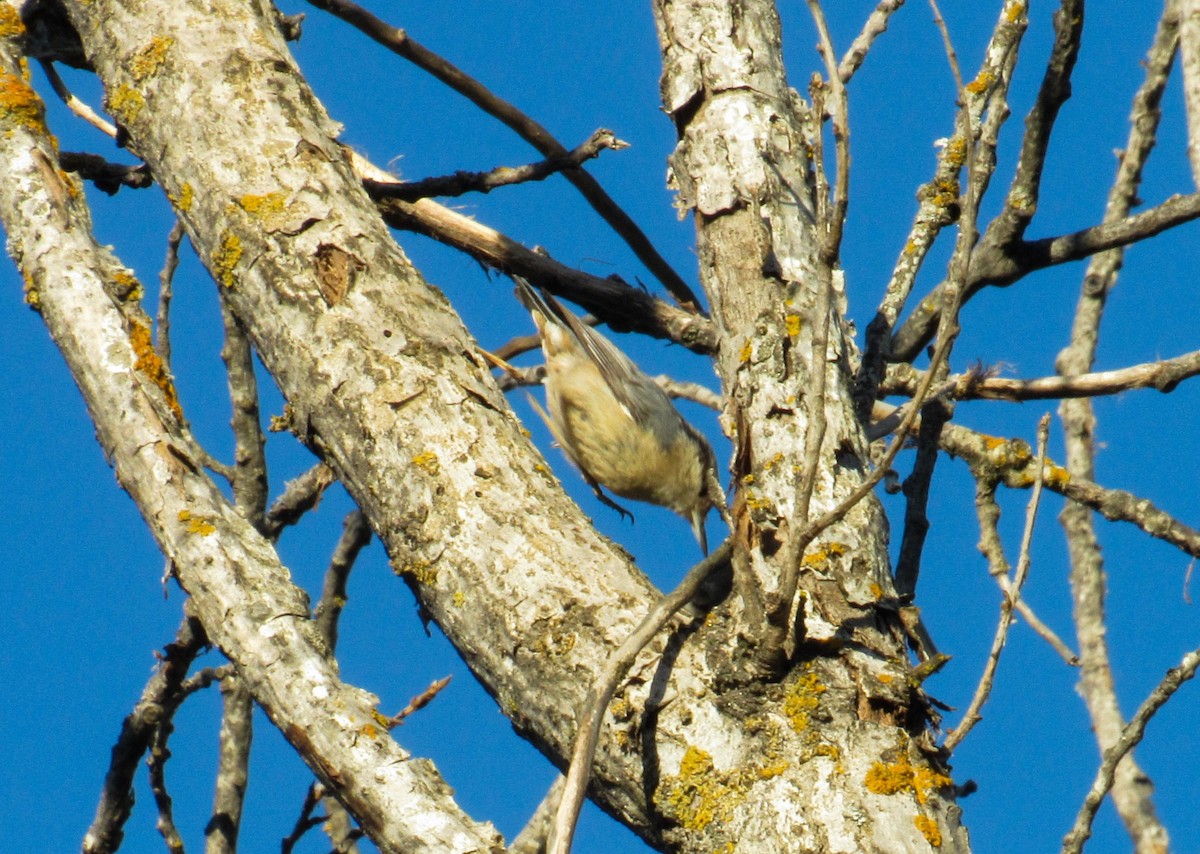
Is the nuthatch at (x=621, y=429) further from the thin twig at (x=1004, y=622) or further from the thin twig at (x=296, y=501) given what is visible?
the thin twig at (x=1004, y=622)

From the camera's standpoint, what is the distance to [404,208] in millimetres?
3578

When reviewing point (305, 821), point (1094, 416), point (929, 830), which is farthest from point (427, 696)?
point (1094, 416)

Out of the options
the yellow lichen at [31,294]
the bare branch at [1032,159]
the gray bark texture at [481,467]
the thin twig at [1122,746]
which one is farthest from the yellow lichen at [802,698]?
the yellow lichen at [31,294]

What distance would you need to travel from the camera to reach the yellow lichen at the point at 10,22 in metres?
2.86

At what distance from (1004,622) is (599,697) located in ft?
2.17

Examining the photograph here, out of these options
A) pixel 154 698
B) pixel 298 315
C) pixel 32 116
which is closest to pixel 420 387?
pixel 298 315

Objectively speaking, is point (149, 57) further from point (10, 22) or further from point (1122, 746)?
point (1122, 746)

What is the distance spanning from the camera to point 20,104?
258 cm

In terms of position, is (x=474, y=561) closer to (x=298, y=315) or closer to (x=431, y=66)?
(x=298, y=315)

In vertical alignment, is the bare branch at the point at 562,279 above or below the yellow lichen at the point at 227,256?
above

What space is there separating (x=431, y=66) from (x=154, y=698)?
1944 millimetres

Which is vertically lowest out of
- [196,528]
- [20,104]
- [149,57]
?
[196,528]

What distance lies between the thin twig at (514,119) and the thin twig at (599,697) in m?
1.76

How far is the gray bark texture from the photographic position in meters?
1.87
